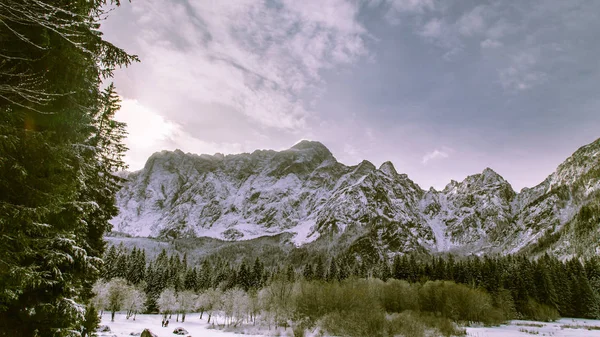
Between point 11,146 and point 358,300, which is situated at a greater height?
point 11,146

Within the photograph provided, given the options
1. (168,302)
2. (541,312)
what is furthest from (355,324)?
(168,302)

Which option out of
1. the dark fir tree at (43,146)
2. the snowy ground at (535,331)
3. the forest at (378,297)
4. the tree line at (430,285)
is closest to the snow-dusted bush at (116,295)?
the forest at (378,297)

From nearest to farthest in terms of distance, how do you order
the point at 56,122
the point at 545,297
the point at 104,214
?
the point at 56,122 → the point at 104,214 → the point at 545,297

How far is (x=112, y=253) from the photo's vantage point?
87625 mm

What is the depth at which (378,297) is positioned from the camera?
69.2 meters

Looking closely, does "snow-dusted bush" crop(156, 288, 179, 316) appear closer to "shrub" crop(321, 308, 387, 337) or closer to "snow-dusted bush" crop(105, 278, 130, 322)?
"snow-dusted bush" crop(105, 278, 130, 322)

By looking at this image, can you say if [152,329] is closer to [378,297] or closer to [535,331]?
[378,297]

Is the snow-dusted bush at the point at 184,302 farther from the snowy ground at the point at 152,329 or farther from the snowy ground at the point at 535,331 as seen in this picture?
the snowy ground at the point at 535,331

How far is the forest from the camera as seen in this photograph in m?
54.9

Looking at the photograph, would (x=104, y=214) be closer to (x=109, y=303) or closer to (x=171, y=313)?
(x=109, y=303)

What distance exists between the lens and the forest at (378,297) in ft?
180

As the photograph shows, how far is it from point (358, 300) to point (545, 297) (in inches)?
2370

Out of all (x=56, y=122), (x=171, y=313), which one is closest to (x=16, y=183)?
(x=56, y=122)

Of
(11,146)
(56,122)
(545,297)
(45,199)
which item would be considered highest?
(56,122)
